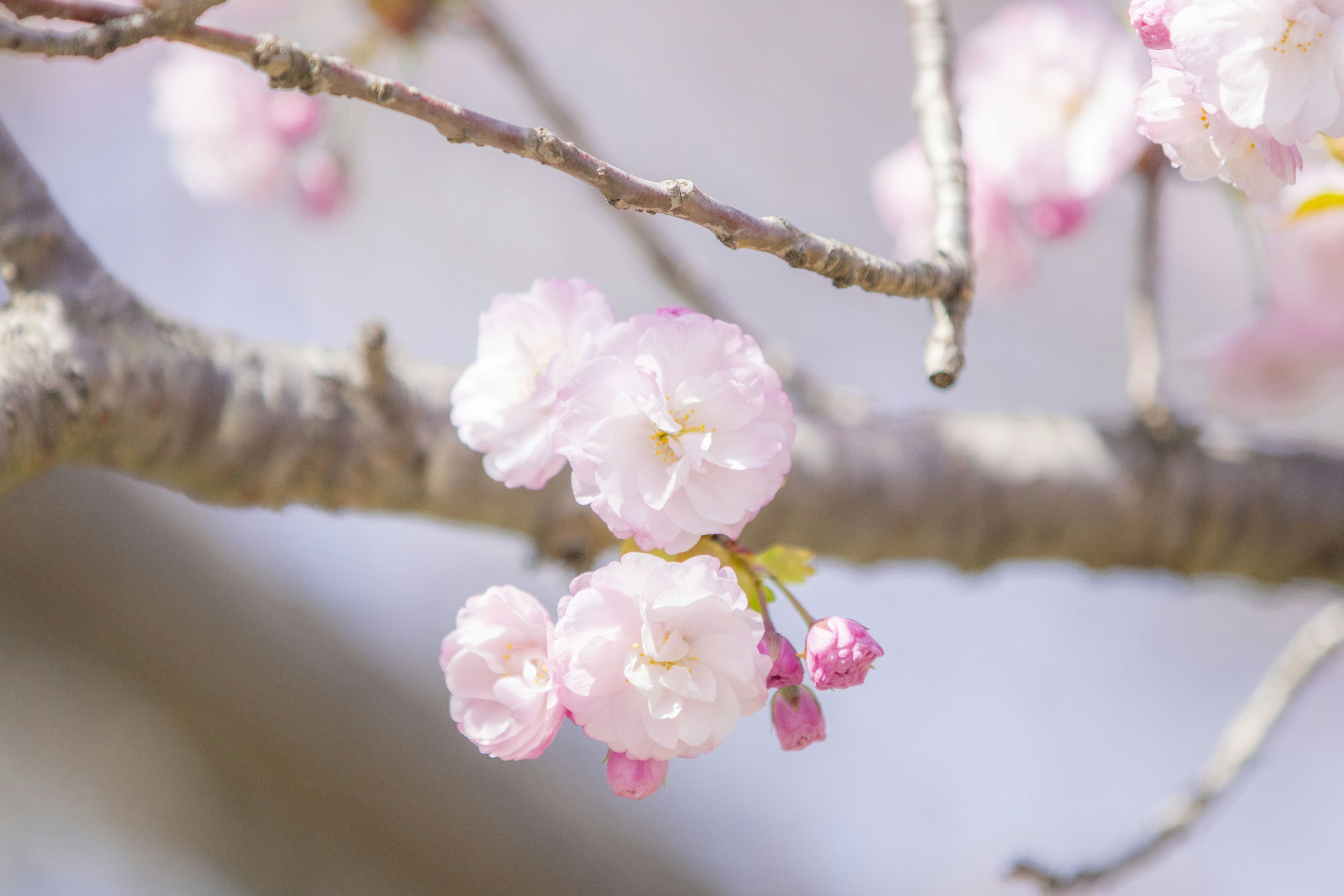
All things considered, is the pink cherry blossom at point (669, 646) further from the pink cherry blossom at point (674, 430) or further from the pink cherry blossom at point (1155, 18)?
the pink cherry blossom at point (1155, 18)

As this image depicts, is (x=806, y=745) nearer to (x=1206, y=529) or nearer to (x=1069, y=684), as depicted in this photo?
(x=1206, y=529)

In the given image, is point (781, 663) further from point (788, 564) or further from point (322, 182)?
point (322, 182)

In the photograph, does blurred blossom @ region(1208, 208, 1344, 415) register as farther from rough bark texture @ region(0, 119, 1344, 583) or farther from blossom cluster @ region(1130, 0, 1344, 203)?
blossom cluster @ region(1130, 0, 1344, 203)

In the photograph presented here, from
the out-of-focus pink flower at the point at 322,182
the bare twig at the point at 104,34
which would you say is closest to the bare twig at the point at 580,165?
the bare twig at the point at 104,34

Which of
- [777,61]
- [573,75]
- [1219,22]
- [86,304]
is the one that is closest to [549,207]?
[573,75]

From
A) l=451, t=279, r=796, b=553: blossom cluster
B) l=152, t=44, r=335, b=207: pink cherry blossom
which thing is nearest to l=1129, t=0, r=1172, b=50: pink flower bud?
l=451, t=279, r=796, b=553: blossom cluster

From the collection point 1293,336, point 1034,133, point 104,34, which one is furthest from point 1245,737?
point 104,34
